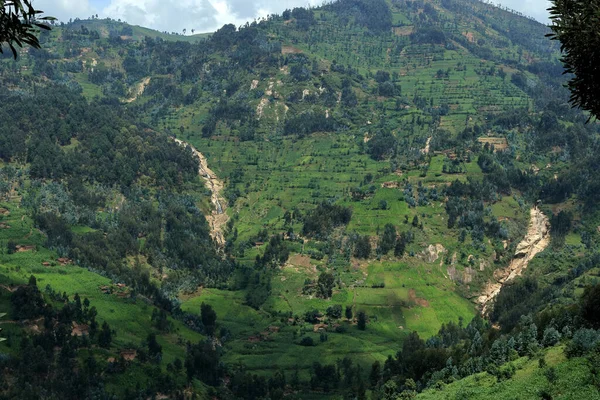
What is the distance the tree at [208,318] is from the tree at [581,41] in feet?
507

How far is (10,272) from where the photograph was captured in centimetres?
15838

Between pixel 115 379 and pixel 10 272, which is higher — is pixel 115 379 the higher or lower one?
the lower one

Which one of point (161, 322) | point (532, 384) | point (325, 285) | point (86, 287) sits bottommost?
point (161, 322)

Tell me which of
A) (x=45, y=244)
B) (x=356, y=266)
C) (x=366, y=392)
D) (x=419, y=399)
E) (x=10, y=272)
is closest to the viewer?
(x=419, y=399)

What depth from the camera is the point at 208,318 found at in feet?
575

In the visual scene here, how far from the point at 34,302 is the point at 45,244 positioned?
47473 millimetres

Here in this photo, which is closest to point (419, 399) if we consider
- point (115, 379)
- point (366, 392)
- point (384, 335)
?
point (366, 392)

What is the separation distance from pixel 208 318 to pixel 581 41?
159944 millimetres

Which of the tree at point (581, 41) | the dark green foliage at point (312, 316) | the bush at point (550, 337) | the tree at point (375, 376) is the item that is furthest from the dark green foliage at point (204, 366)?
the tree at point (581, 41)

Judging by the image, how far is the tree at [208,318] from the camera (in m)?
172

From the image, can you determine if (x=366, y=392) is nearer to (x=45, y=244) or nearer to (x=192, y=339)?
(x=192, y=339)

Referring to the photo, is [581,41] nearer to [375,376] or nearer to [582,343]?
[582,343]

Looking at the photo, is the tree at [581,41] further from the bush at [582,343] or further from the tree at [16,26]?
the bush at [582,343]

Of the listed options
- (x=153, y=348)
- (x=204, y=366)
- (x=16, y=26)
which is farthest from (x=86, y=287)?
(x=16, y=26)
